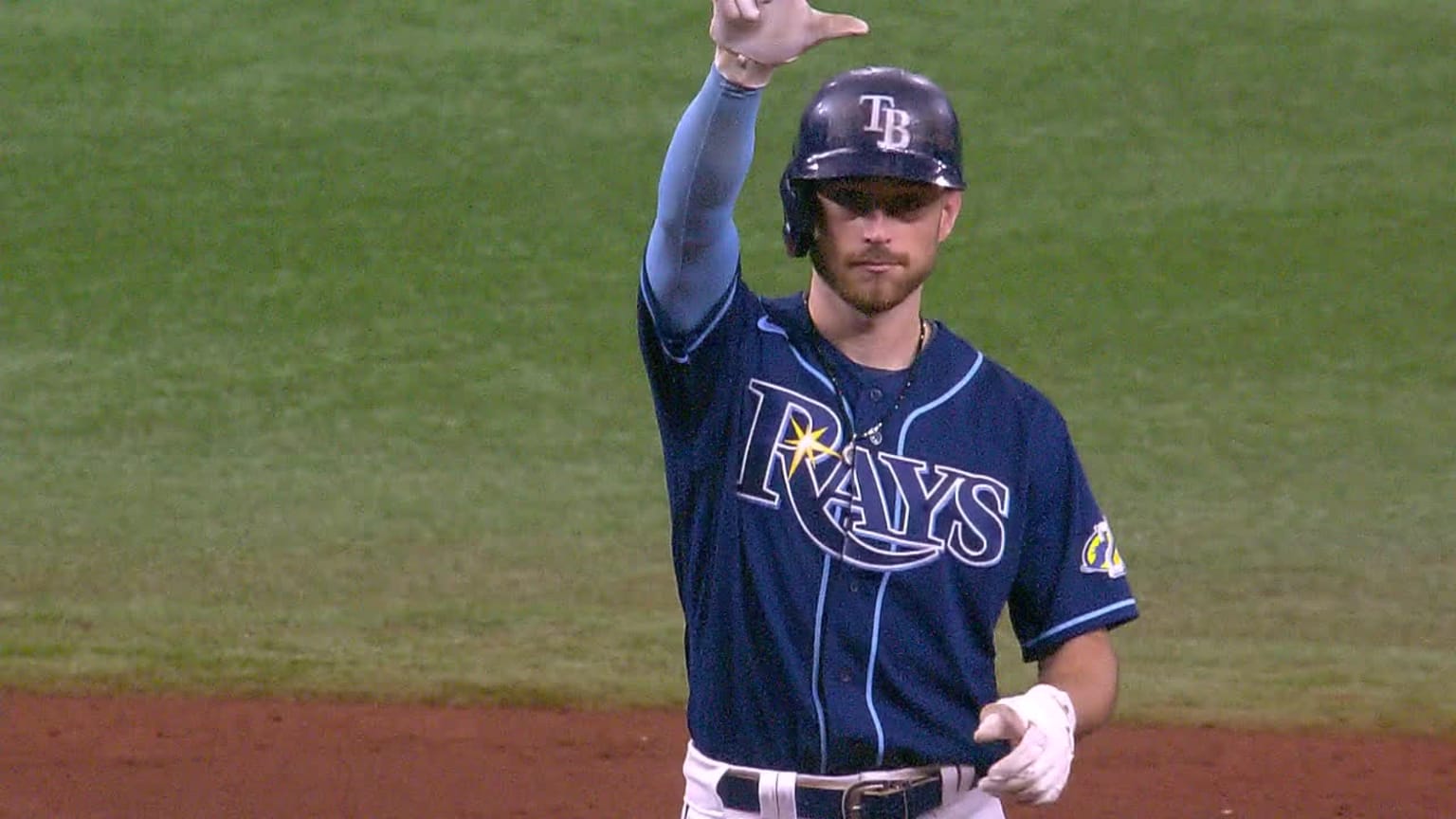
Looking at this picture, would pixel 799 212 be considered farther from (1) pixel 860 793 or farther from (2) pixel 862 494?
(1) pixel 860 793

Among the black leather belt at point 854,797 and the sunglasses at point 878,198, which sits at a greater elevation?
the sunglasses at point 878,198

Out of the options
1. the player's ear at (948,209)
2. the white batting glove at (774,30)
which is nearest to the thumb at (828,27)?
the white batting glove at (774,30)

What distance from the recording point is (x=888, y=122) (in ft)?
9.21

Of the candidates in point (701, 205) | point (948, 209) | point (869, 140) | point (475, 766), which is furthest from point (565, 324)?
point (701, 205)

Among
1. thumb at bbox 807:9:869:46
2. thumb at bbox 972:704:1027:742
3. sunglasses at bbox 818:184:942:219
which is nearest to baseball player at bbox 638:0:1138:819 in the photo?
sunglasses at bbox 818:184:942:219

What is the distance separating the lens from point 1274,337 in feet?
29.7

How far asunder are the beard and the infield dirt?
271 centimetres

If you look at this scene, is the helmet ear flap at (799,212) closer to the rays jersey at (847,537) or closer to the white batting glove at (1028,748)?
the rays jersey at (847,537)

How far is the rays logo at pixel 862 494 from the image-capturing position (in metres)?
2.80

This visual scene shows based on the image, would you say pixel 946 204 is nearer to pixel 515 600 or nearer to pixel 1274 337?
pixel 515 600

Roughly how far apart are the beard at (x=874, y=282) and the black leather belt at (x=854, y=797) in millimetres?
636

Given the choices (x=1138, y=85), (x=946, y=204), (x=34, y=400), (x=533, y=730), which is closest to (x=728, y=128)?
(x=946, y=204)

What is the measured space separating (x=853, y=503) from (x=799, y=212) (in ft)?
1.31

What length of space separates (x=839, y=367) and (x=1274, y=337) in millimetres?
6527
